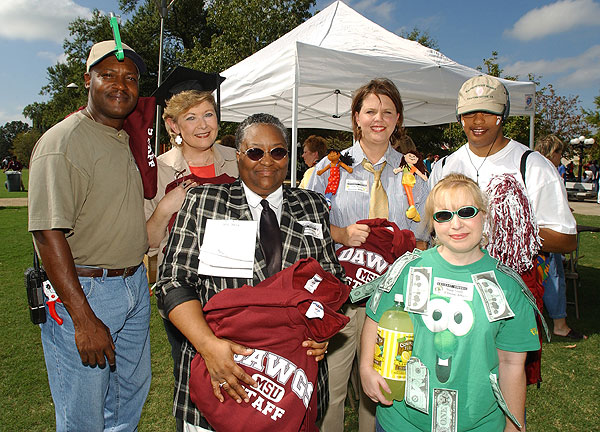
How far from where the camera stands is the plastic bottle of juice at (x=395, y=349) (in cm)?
179

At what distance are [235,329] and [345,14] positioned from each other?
23.5 ft

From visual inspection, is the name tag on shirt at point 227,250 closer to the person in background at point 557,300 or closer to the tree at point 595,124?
the person in background at point 557,300

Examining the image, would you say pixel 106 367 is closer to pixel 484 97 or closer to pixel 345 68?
pixel 484 97

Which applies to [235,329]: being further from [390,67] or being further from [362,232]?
[390,67]

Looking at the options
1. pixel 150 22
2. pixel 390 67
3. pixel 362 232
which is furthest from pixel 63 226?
pixel 150 22

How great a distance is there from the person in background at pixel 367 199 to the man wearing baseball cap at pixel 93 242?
1215 mm

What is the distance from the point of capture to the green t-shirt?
67.9 inches

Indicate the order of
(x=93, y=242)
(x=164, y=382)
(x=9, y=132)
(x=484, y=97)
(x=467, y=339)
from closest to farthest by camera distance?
1. (x=467, y=339)
2. (x=93, y=242)
3. (x=484, y=97)
4. (x=164, y=382)
5. (x=9, y=132)

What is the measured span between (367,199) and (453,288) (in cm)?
102

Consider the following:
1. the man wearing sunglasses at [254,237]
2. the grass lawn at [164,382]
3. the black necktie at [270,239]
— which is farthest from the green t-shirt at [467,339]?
the grass lawn at [164,382]

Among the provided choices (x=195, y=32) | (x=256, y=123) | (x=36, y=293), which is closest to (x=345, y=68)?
(x=256, y=123)

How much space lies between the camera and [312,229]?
1939 millimetres

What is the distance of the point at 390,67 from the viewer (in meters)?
5.16

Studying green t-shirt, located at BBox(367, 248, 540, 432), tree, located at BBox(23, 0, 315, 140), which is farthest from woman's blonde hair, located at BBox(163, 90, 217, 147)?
tree, located at BBox(23, 0, 315, 140)
